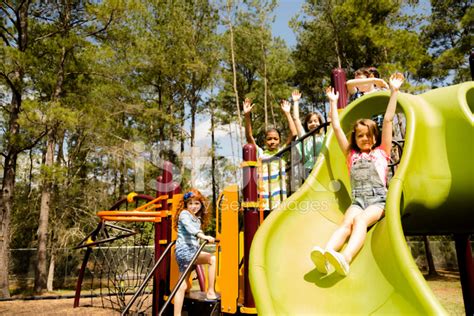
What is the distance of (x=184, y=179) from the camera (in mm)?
17906

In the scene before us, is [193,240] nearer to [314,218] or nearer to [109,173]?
[314,218]

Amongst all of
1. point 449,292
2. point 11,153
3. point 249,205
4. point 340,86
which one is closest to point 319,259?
point 249,205

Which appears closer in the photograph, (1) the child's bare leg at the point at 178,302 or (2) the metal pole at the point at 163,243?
(1) the child's bare leg at the point at 178,302

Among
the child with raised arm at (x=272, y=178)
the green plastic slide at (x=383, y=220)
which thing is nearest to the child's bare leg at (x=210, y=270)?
the child with raised arm at (x=272, y=178)

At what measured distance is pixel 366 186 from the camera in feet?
9.93

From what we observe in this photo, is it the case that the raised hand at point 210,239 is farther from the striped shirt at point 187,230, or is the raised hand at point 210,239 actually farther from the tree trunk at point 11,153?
the tree trunk at point 11,153

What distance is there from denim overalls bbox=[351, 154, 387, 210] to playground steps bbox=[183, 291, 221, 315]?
2105 millimetres

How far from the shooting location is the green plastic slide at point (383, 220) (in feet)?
7.12

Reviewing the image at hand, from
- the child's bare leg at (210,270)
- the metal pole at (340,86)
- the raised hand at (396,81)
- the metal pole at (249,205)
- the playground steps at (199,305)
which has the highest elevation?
the metal pole at (340,86)

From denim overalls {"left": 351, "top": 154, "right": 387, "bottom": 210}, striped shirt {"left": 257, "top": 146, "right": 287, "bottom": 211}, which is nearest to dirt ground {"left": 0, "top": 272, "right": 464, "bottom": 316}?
striped shirt {"left": 257, "top": 146, "right": 287, "bottom": 211}

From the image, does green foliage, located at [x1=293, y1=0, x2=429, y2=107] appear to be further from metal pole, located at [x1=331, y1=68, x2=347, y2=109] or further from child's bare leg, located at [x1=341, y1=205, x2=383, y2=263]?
child's bare leg, located at [x1=341, y1=205, x2=383, y2=263]

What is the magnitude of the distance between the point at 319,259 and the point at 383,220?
0.59 meters

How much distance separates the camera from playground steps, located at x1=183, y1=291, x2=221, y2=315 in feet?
13.7

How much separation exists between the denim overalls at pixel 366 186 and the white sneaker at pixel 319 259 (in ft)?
2.12
